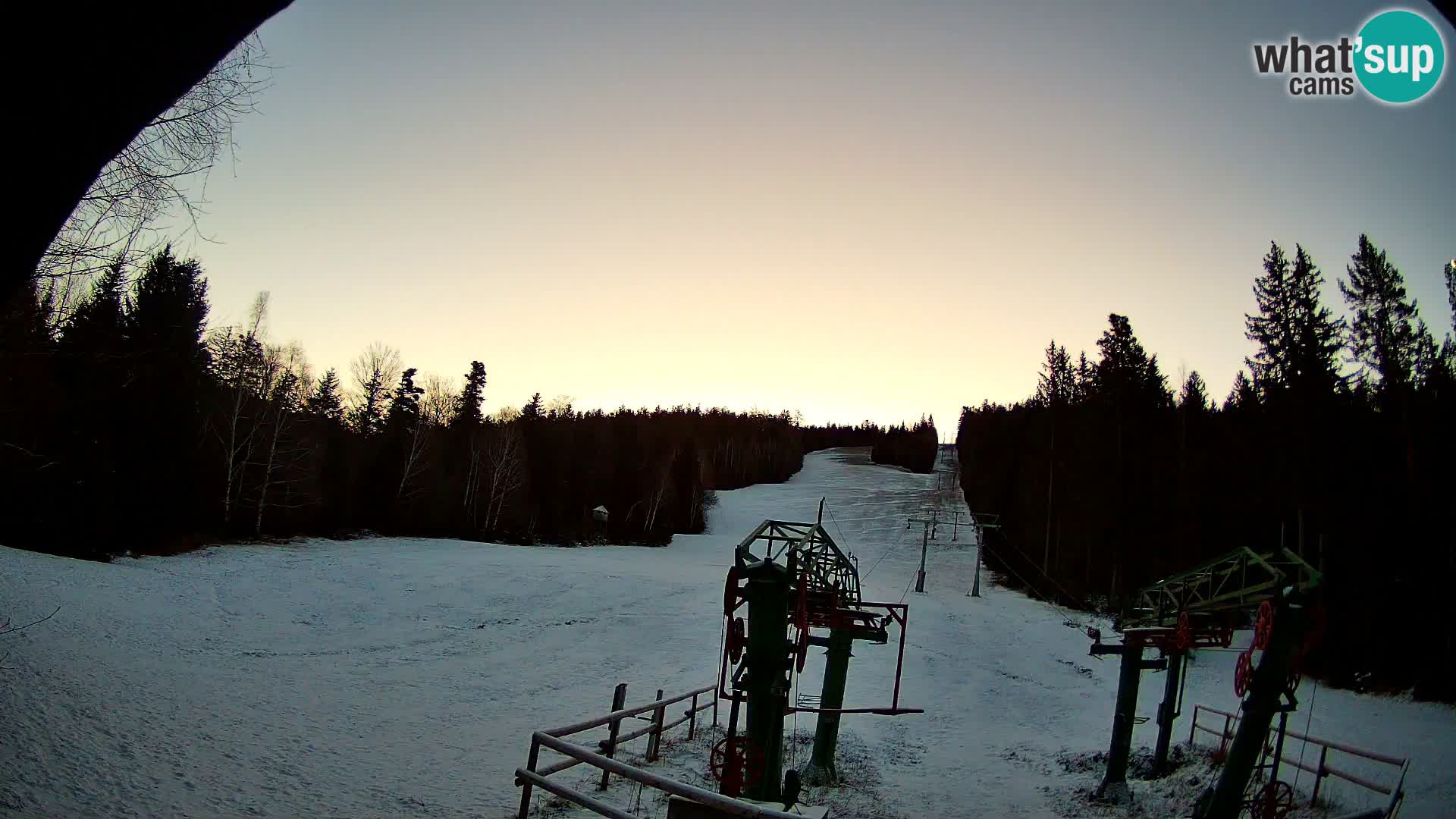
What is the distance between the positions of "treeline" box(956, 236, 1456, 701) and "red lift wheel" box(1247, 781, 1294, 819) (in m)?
6.80

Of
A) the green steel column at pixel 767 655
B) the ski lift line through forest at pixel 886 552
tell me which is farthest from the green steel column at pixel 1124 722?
the ski lift line through forest at pixel 886 552

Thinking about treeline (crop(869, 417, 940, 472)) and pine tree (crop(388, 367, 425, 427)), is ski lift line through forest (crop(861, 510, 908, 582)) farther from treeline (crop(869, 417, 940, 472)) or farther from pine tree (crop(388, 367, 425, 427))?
treeline (crop(869, 417, 940, 472))

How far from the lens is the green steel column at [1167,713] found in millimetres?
16094

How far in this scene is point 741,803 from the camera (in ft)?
23.2

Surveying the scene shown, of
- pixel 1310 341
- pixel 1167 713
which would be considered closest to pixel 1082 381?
pixel 1310 341

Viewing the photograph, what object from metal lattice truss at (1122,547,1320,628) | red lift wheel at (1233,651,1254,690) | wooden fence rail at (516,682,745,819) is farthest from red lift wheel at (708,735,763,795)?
metal lattice truss at (1122,547,1320,628)

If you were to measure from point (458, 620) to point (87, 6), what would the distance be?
2989 cm

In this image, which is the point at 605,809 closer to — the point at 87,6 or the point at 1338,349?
the point at 87,6

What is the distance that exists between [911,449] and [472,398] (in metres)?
88.1

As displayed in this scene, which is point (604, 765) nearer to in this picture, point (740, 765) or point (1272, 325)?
point (740, 765)

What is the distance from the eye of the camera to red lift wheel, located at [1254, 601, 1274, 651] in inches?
455

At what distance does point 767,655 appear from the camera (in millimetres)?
12352

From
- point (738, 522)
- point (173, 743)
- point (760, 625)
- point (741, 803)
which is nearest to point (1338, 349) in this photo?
point (760, 625)

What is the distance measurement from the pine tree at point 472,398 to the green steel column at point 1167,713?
59.1 meters
